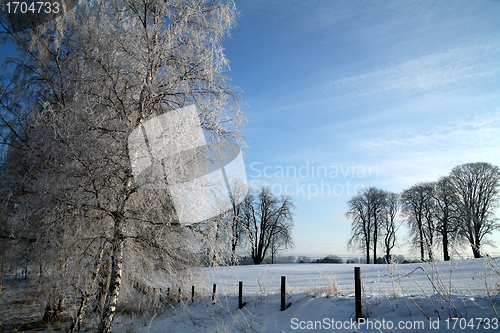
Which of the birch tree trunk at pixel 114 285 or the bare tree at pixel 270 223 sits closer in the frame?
the birch tree trunk at pixel 114 285

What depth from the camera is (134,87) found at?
19.1 ft

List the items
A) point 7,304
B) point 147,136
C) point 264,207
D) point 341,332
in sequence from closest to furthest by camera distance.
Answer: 1. point 341,332
2. point 147,136
3. point 7,304
4. point 264,207

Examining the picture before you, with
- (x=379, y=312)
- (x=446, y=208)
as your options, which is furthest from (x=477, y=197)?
(x=379, y=312)

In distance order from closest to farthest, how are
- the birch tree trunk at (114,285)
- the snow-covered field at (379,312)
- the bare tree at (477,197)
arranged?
the snow-covered field at (379,312)
the birch tree trunk at (114,285)
the bare tree at (477,197)

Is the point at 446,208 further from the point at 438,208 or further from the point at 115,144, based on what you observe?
the point at 115,144

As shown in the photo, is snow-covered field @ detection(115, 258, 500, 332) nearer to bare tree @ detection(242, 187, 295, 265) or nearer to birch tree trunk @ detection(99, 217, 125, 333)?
birch tree trunk @ detection(99, 217, 125, 333)

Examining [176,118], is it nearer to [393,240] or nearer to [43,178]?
[43,178]

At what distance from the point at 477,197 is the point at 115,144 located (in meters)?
31.8

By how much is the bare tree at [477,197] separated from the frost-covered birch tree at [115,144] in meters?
27.8

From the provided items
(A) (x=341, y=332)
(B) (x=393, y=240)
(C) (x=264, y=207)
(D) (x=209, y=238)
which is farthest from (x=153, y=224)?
(B) (x=393, y=240)

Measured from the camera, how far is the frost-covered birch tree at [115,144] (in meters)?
4.86

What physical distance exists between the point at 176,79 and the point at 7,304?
1099 centimetres

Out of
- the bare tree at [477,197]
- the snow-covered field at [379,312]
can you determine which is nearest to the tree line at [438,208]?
the bare tree at [477,197]

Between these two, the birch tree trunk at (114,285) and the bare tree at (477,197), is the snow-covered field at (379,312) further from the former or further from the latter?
the bare tree at (477,197)
